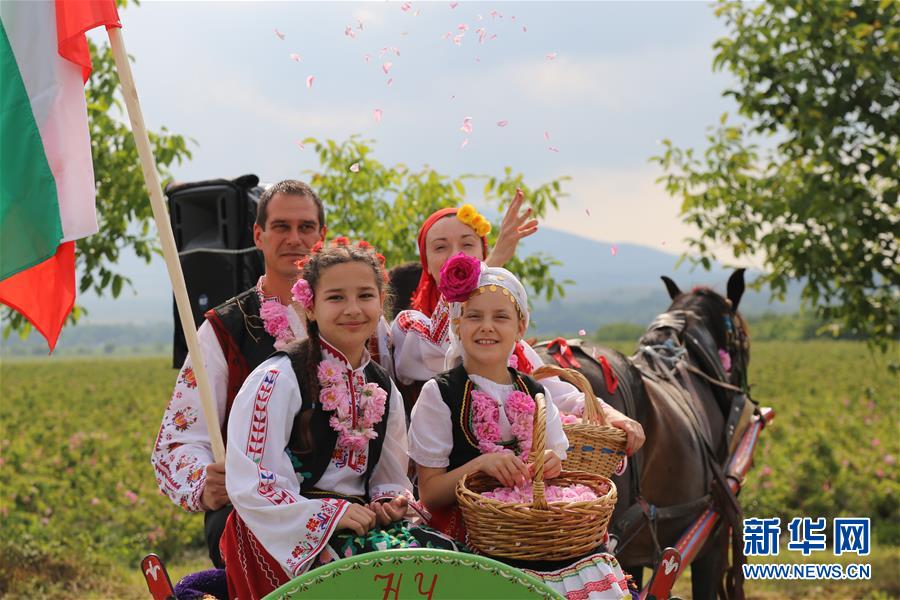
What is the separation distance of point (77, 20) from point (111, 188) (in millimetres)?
4067

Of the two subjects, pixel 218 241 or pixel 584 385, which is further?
pixel 218 241

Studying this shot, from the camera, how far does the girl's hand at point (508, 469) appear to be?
9.14ft

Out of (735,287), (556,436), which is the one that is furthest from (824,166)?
(556,436)

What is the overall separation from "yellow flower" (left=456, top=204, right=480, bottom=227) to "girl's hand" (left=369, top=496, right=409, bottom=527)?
3.79ft

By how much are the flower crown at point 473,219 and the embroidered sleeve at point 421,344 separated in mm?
312

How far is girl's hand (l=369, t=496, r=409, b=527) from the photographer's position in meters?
2.72

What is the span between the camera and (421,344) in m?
3.45

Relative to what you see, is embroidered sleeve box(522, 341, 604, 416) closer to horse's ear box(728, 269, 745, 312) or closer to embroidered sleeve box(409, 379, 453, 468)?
embroidered sleeve box(409, 379, 453, 468)

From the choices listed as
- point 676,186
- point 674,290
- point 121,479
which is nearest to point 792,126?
point 676,186

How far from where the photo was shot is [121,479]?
34.2 ft

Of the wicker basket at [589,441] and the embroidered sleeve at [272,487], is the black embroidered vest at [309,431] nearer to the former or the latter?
the embroidered sleeve at [272,487]

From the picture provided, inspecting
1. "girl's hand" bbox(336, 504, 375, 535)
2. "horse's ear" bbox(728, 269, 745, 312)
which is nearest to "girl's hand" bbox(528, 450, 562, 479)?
"girl's hand" bbox(336, 504, 375, 535)

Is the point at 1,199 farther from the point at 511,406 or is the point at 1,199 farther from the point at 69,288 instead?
the point at 511,406

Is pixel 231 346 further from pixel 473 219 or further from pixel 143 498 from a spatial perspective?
pixel 143 498
